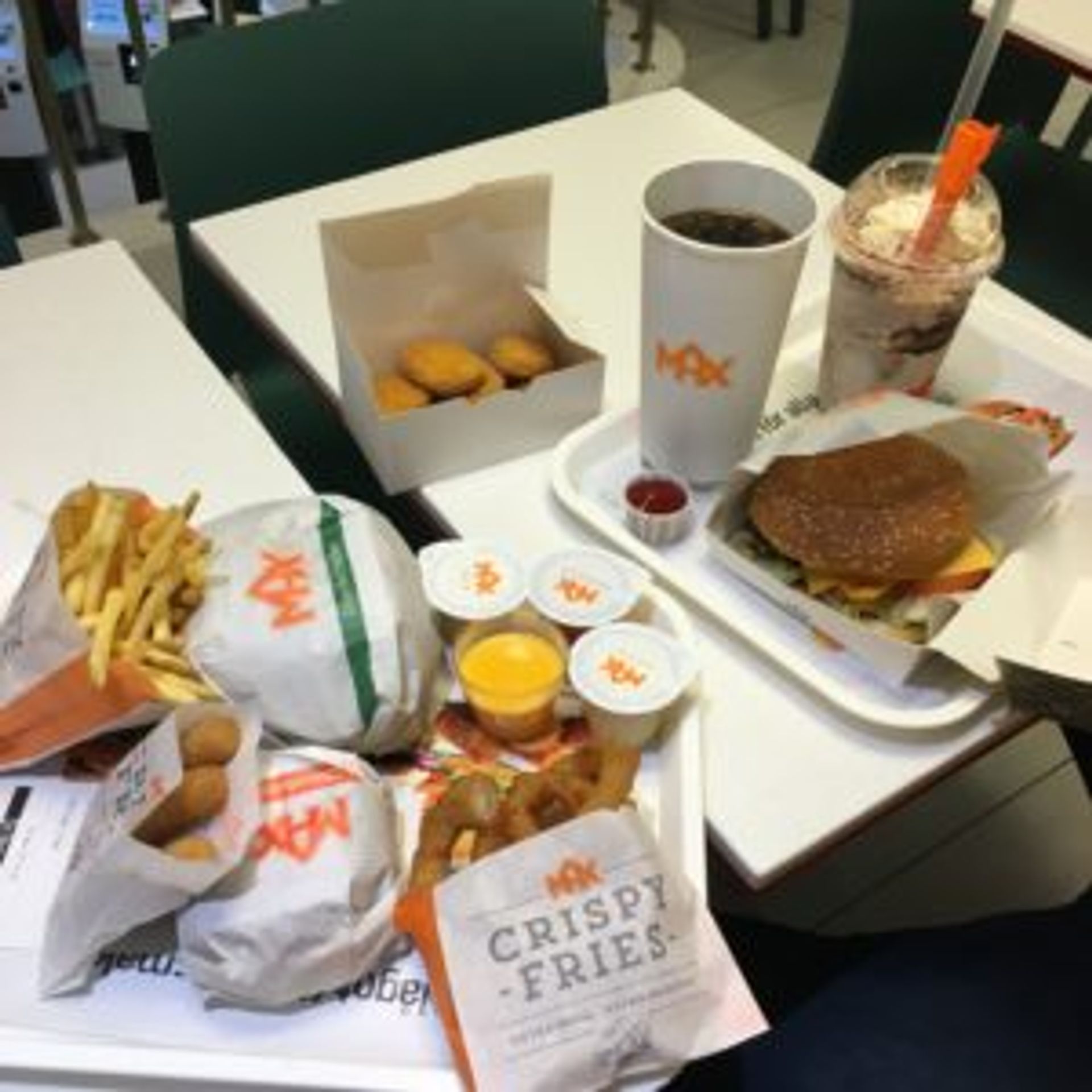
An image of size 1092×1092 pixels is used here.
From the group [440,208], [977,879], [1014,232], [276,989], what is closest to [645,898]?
[276,989]

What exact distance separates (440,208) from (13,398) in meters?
0.45

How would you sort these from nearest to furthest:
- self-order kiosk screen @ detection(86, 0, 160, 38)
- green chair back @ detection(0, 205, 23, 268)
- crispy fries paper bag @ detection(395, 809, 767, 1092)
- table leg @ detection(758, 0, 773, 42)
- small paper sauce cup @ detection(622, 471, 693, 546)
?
crispy fries paper bag @ detection(395, 809, 767, 1092)
small paper sauce cup @ detection(622, 471, 693, 546)
green chair back @ detection(0, 205, 23, 268)
self-order kiosk screen @ detection(86, 0, 160, 38)
table leg @ detection(758, 0, 773, 42)

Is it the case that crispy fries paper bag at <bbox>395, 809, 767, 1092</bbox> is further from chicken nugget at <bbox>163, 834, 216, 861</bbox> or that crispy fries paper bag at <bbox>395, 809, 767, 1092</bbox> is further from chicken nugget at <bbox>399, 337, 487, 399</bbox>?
chicken nugget at <bbox>399, 337, 487, 399</bbox>

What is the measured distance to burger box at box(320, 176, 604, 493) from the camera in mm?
960

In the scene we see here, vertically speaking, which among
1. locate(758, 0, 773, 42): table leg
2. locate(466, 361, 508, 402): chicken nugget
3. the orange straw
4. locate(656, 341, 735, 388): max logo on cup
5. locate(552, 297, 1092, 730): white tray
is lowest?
locate(758, 0, 773, 42): table leg

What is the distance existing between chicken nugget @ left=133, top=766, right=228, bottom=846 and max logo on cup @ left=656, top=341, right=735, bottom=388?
46 centimetres

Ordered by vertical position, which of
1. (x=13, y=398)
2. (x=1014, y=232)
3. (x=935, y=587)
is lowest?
(x=1014, y=232)

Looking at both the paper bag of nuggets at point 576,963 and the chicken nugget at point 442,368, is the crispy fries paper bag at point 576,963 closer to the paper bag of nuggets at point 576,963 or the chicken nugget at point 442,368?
the paper bag of nuggets at point 576,963

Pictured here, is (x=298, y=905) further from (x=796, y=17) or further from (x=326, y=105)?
(x=796, y=17)

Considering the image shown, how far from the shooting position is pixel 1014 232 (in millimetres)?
1771

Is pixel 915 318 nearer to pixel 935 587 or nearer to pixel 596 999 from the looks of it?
pixel 935 587

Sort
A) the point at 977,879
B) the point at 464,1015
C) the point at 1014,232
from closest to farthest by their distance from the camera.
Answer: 1. the point at 464,1015
2. the point at 977,879
3. the point at 1014,232

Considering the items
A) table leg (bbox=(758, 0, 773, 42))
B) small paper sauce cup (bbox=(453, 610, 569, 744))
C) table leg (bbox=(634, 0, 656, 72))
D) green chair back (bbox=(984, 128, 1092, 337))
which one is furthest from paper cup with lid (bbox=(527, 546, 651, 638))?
table leg (bbox=(758, 0, 773, 42))

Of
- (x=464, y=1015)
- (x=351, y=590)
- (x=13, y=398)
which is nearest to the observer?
(x=464, y=1015)
